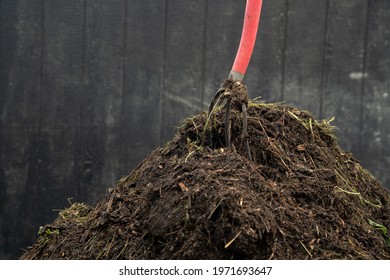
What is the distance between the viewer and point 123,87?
2727mm

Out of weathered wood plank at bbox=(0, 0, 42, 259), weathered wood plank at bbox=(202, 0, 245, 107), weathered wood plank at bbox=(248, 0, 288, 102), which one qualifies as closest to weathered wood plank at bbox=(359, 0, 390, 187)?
weathered wood plank at bbox=(248, 0, 288, 102)

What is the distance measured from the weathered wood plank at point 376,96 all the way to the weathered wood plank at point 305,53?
0.21 metres

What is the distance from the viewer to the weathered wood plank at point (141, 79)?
271 cm

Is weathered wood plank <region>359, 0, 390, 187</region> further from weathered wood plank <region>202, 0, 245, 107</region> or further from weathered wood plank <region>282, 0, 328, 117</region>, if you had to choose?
weathered wood plank <region>202, 0, 245, 107</region>

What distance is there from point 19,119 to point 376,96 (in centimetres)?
154

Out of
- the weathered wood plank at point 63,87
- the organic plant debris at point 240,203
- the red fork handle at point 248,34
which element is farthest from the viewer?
the weathered wood plank at point 63,87

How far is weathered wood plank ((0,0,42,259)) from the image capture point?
270 centimetres

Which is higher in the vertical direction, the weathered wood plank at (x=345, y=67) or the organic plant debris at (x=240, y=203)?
the weathered wood plank at (x=345, y=67)

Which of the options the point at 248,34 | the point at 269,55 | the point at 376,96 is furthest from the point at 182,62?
the point at 248,34

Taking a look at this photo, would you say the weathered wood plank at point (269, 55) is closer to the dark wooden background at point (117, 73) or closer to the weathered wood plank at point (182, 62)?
the dark wooden background at point (117, 73)

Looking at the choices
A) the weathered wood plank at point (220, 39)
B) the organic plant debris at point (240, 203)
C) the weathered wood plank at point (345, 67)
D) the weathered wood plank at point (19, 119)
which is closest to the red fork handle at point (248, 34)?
the organic plant debris at point (240, 203)

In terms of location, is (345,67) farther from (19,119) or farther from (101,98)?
(19,119)

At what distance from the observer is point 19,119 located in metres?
2.71

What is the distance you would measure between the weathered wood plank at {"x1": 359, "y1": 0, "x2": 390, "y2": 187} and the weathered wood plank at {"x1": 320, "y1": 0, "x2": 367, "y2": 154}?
3 cm
